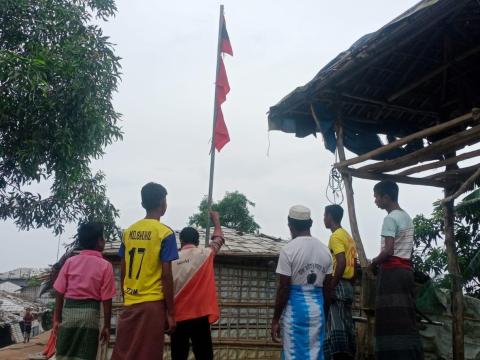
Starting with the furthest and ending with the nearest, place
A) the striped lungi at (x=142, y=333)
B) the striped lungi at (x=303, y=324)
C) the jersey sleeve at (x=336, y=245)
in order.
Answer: the jersey sleeve at (x=336, y=245) < the striped lungi at (x=303, y=324) < the striped lungi at (x=142, y=333)

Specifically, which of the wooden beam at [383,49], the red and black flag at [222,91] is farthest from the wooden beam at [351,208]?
the red and black flag at [222,91]

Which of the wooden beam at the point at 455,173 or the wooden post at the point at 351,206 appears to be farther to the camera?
the wooden beam at the point at 455,173

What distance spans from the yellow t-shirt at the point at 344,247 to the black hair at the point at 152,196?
190 centimetres

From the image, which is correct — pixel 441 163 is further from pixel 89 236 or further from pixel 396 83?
pixel 89 236

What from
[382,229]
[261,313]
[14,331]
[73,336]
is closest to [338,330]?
[382,229]

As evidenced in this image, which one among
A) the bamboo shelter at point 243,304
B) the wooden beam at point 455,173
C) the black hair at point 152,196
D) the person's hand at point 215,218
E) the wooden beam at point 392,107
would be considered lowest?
the bamboo shelter at point 243,304

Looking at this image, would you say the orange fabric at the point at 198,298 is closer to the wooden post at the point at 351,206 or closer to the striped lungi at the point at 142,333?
the striped lungi at the point at 142,333

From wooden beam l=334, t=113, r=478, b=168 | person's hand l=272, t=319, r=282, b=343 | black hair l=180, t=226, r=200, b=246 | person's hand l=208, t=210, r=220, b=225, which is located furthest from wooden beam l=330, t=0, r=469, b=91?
person's hand l=272, t=319, r=282, b=343

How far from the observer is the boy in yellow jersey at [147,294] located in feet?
10.8

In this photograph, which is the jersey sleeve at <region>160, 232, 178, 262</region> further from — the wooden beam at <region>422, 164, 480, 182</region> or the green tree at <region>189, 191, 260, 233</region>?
the green tree at <region>189, 191, 260, 233</region>

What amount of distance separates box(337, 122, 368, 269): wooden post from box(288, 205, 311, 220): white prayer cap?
4.93 feet

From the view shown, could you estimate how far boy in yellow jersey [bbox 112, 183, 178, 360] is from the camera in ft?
10.8

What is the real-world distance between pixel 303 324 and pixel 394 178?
10.7 feet

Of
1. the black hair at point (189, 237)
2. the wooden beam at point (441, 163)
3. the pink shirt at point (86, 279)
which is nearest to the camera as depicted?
the pink shirt at point (86, 279)
